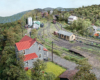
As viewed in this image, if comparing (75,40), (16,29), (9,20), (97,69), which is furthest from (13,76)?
(9,20)

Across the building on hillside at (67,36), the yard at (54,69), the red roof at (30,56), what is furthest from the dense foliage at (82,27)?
the red roof at (30,56)

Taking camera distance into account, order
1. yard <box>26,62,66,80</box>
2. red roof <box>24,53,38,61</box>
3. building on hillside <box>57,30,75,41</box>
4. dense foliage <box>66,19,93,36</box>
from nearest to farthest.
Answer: yard <box>26,62,66,80</box>
red roof <box>24,53,38,61</box>
building on hillside <box>57,30,75,41</box>
dense foliage <box>66,19,93,36</box>

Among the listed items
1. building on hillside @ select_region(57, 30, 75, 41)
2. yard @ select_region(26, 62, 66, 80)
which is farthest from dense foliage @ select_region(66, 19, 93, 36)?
yard @ select_region(26, 62, 66, 80)

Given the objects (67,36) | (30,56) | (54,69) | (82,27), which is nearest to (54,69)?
(54,69)

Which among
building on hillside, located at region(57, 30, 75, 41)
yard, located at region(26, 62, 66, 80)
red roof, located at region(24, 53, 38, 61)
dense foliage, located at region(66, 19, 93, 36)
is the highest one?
dense foliage, located at region(66, 19, 93, 36)

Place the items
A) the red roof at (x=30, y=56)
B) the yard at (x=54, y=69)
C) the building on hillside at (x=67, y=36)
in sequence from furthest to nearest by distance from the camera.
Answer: the building on hillside at (x=67, y=36), the red roof at (x=30, y=56), the yard at (x=54, y=69)

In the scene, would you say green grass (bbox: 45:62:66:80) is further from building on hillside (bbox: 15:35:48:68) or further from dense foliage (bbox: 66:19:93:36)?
dense foliage (bbox: 66:19:93:36)

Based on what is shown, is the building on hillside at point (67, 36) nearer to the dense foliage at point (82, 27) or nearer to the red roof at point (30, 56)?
the dense foliage at point (82, 27)

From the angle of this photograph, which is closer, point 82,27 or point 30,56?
point 30,56

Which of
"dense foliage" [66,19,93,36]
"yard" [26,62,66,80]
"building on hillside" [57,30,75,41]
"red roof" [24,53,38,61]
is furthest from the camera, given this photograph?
"dense foliage" [66,19,93,36]

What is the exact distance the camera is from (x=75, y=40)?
38781 mm

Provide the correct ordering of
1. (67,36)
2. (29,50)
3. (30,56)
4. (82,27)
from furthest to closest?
(82,27) → (67,36) → (29,50) → (30,56)

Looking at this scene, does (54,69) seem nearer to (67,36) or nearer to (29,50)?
(29,50)

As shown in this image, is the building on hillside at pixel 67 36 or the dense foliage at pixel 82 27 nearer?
the building on hillside at pixel 67 36
